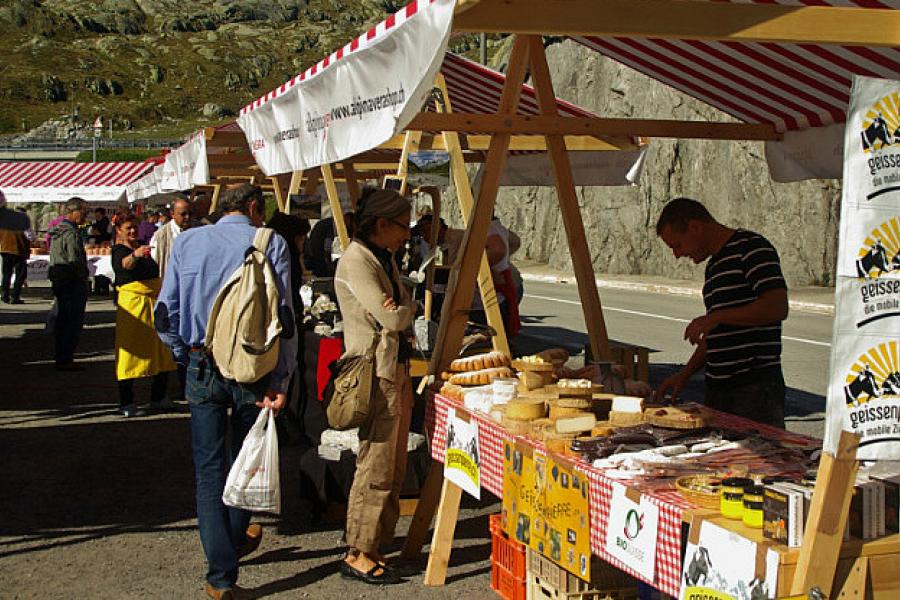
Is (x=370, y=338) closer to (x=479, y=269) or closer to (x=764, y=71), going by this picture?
(x=479, y=269)

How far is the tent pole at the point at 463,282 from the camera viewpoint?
20.3 ft

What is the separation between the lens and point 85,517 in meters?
7.65

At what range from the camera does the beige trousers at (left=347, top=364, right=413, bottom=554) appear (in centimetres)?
608

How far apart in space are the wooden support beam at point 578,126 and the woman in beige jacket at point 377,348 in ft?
1.84

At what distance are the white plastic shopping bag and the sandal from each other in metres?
0.64

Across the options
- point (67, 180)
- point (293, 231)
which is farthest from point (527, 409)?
point (67, 180)

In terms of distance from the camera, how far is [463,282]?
6316 millimetres

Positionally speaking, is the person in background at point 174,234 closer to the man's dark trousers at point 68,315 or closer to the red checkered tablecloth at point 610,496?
the man's dark trousers at point 68,315

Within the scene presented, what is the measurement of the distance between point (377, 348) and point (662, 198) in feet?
93.5

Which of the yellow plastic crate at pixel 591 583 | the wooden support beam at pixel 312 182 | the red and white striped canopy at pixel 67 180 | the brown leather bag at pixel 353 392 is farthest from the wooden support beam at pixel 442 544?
the red and white striped canopy at pixel 67 180

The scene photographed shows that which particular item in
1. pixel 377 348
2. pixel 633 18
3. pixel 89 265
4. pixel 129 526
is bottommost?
Answer: pixel 129 526

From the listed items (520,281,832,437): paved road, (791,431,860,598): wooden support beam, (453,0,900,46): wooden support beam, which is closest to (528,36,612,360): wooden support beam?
(453,0,900,46): wooden support beam

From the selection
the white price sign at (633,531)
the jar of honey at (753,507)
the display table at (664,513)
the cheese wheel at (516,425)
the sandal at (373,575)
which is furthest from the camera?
the sandal at (373,575)

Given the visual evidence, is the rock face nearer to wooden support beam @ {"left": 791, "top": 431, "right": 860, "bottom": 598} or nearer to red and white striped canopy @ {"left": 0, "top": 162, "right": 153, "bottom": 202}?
red and white striped canopy @ {"left": 0, "top": 162, "right": 153, "bottom": 202}
